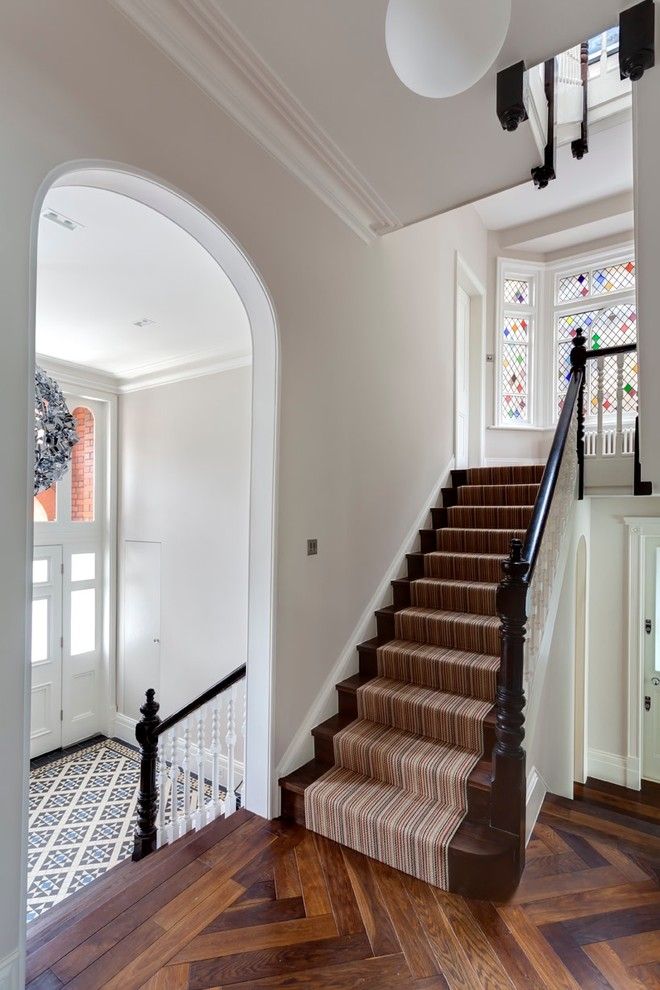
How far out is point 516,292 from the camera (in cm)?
595

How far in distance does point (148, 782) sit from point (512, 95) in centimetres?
375

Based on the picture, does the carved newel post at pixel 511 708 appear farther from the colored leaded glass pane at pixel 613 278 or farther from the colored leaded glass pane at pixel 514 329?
the colored leaded glass pane at pixel 613 278

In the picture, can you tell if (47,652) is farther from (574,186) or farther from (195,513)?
(574,186)

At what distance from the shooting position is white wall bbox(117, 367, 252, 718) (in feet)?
15.2

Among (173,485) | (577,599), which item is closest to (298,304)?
(173,485)

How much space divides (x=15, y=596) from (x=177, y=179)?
5.18 ft

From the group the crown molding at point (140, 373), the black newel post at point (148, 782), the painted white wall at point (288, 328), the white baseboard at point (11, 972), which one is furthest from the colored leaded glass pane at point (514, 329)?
the white baseboard at point (11, 972)

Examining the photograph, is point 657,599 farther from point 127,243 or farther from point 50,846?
point 50,846

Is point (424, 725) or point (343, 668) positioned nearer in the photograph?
point (424, 725)

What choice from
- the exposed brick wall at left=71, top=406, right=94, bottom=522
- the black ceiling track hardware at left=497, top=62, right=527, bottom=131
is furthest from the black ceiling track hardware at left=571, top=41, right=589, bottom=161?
the exposed brick wall at left=71, top=406, right=94, bottom=522

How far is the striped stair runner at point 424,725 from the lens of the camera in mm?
2119

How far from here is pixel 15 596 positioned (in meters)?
1.35

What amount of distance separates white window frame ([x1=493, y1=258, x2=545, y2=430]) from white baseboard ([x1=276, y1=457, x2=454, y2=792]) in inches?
91.6

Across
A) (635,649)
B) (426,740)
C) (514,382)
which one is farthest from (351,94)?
(635,649)
